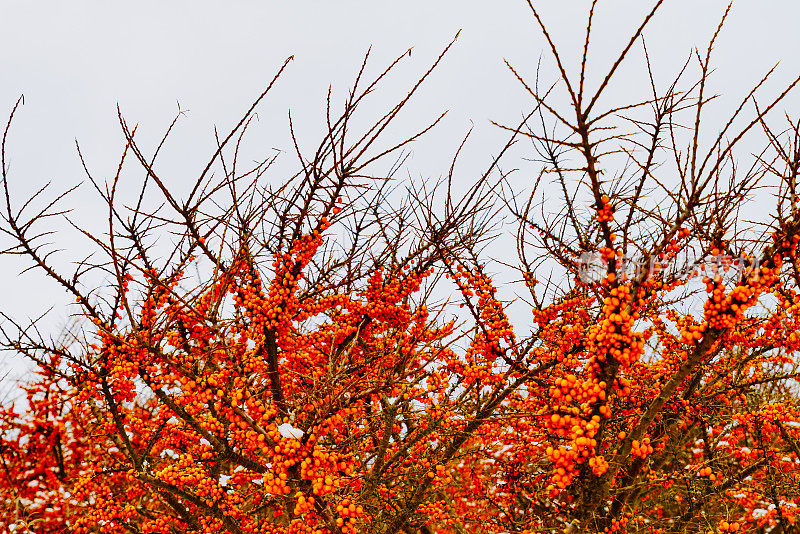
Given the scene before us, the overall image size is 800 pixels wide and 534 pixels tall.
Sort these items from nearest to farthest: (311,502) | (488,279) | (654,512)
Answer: (311,502), (488,279), (654,512)

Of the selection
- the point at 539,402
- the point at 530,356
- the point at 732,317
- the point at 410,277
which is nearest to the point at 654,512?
the point at 539,402

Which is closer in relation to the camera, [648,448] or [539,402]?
[648,448]

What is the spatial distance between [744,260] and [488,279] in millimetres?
3031

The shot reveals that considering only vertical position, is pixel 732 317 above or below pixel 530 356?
below

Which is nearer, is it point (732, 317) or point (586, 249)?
point (732, 317)

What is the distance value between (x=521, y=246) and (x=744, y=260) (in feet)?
5.68

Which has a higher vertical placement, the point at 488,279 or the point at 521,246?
the point at 488,279

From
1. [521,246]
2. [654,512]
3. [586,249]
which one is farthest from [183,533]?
[654,512]

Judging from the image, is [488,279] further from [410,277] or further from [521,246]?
Result: [521,246]

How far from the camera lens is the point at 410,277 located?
264 inches

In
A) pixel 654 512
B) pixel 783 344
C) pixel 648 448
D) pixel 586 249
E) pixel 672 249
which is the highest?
pixel 586 249

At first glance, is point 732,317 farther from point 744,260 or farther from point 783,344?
point 783,344

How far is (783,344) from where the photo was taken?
5824 millimetres

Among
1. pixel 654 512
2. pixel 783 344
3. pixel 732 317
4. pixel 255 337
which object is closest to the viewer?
pixel 732 317
